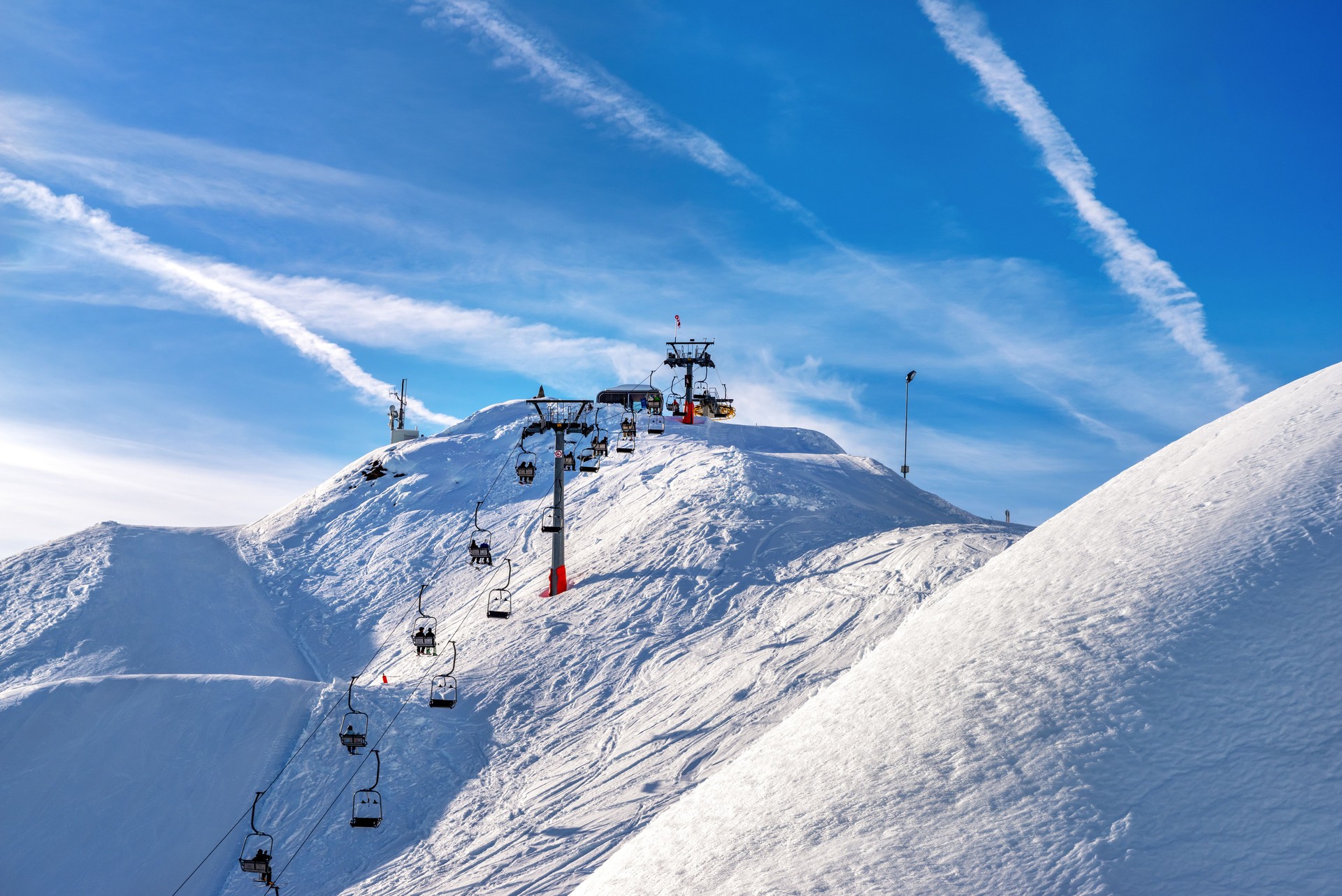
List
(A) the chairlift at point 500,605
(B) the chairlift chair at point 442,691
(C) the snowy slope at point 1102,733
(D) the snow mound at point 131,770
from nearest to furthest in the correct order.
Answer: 1. (C) the snowy slope at point 1102,733
2. (D) the snow mound at point 131,770
3. (B) the chairlift chair at point 442,691
4. (A) the chairlift at point 500,605

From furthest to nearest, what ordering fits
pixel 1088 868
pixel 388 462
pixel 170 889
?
pixel 388 462 → pixel 170 889 → pixel 1088 868

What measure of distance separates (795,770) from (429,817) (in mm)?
13020

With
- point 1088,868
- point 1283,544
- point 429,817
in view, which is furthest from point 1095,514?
point 429,817

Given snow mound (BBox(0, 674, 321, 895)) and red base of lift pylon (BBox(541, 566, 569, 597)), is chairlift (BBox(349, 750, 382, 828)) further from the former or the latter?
red base of lift pylon (BBox(541, 566, 569, 597))

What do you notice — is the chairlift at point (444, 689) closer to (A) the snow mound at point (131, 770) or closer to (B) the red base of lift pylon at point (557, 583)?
(A) the snow mound at point (131, 770)

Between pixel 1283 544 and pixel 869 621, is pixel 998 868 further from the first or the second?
pixel 869 621

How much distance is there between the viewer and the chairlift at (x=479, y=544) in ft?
88.2

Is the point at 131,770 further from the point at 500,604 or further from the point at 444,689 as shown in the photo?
the point at 500,604

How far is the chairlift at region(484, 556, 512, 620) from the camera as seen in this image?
25406 millimetres

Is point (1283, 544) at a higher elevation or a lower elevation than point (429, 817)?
higher

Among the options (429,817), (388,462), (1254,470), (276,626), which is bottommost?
(429,817)

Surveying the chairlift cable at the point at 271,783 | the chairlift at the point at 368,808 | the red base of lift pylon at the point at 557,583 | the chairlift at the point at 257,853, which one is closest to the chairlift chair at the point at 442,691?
the chairlift at the point at 368,808

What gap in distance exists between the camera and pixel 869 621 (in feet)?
73.9

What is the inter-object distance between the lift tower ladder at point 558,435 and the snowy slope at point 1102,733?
18.0 metres
